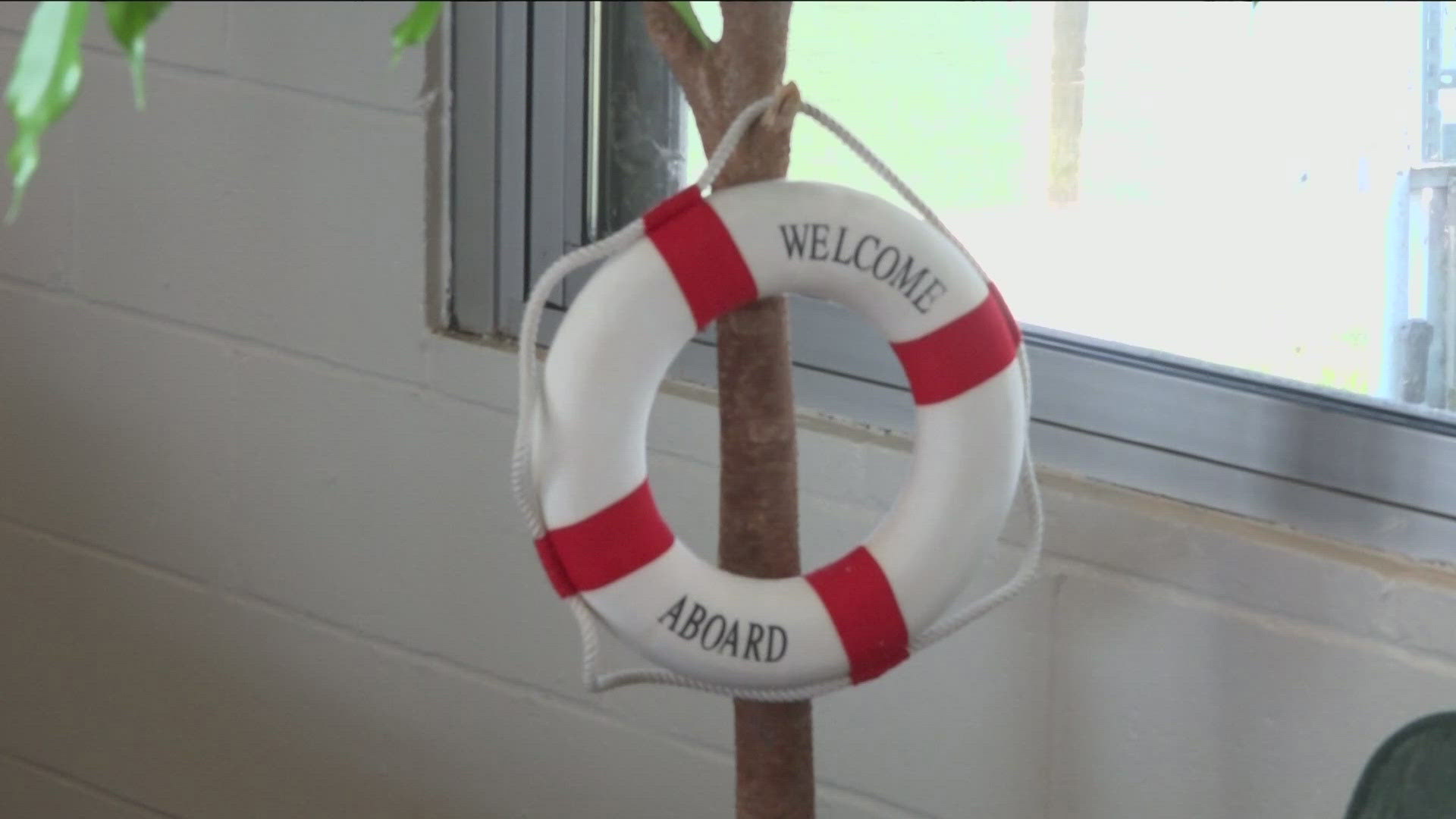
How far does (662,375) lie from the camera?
964mm

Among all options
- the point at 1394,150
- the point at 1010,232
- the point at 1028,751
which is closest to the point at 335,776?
the point at 1028,751

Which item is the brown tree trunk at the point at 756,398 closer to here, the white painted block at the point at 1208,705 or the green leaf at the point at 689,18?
the green leaf at the point at 689,18

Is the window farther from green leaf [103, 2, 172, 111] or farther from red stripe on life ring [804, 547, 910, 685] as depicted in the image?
green leaf [103, 2, 172, 111]

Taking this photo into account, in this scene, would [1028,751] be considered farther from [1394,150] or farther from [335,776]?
[335,776]

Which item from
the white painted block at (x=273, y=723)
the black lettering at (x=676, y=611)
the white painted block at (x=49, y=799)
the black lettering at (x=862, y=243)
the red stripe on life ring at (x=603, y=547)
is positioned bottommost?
the white painted block at (x=49, y=799)

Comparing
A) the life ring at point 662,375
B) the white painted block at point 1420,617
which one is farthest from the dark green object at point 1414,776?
the life ring at point 662,375

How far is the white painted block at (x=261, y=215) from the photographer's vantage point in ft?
4.80

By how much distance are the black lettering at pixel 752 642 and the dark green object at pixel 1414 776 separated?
36cm

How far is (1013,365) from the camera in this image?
99 cm

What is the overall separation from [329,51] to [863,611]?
75 cm

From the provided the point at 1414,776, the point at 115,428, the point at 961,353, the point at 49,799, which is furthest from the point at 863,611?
the point at 49,799

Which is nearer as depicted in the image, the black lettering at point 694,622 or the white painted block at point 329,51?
the black lettering at point 694,622

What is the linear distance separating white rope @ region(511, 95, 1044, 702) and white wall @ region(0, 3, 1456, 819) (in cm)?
26

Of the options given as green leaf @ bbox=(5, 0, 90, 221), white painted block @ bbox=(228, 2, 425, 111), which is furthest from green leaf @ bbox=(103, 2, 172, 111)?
white painted block @ bbox=(228, 2, 425, 111)
